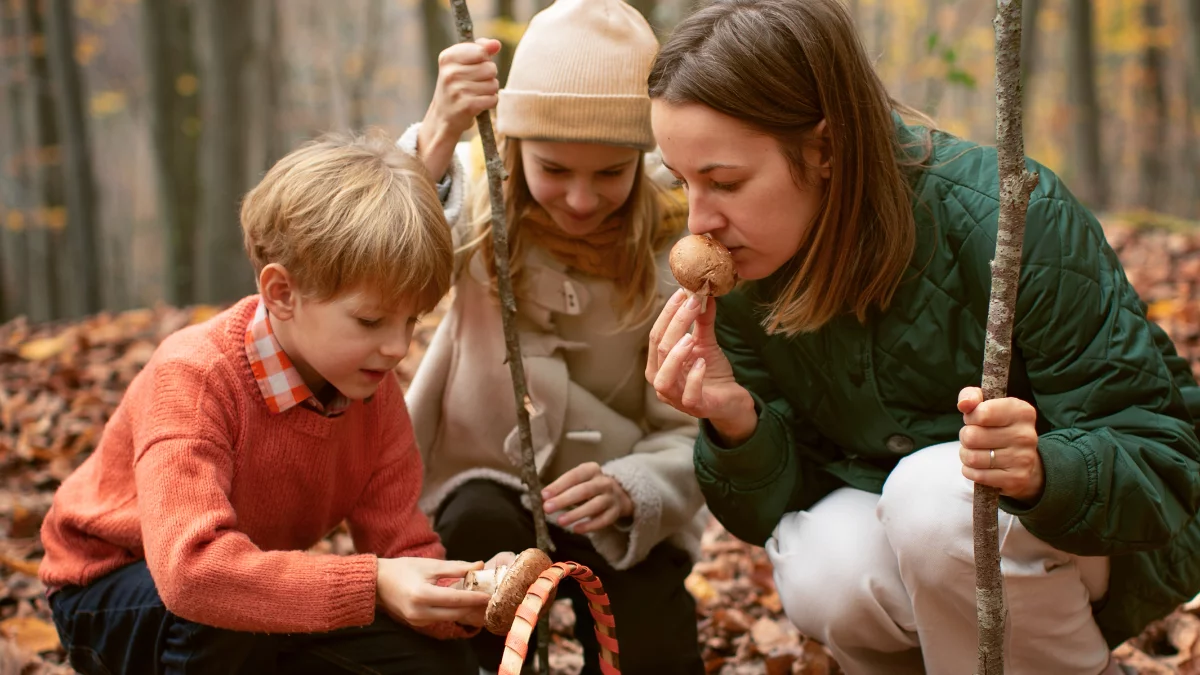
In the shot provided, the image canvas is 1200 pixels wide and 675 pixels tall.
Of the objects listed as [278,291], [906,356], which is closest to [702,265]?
[906,356]

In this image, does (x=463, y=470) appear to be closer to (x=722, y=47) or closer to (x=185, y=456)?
(x=185, y=456)

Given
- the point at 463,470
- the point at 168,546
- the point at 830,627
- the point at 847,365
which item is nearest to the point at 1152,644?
the point at 830,627

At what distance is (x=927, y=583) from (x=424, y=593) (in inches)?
35.8

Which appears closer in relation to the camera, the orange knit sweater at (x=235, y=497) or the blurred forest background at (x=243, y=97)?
the orange knit sweater at (x=235, y=497)

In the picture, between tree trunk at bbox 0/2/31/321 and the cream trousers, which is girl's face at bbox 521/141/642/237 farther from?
tree trunk at bbox 0/2/31/321

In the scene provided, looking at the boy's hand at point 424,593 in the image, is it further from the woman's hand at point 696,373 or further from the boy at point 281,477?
the woman's hand at point 696,373

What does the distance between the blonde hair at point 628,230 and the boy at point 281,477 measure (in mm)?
332

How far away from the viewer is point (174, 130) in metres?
10.1

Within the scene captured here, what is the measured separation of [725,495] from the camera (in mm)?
2127

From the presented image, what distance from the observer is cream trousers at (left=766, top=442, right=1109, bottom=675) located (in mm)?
1812

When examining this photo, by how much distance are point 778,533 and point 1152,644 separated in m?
1.08

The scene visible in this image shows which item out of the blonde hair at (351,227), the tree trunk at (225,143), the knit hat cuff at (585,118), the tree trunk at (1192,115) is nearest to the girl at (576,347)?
the knit hat cuff at (585,118)

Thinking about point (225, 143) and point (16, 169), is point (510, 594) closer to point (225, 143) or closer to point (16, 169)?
point (225, 143)

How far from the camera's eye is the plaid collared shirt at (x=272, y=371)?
196 centimetres
